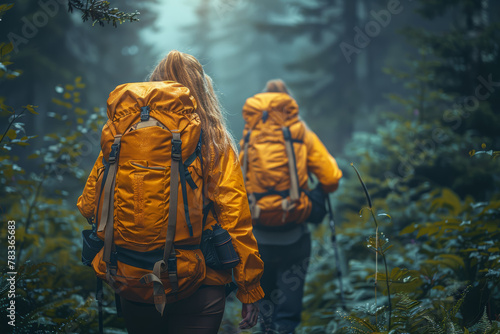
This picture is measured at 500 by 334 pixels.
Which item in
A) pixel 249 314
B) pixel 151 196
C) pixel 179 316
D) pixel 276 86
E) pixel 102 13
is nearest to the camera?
pixel 151 196

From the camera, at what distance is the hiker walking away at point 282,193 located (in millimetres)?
3775

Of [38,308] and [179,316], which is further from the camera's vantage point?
[38,308]

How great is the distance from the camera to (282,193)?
3.82 meters

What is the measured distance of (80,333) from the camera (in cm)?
339

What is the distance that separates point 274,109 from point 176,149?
6.78 feet

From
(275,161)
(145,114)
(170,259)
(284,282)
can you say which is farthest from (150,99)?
(284,282)

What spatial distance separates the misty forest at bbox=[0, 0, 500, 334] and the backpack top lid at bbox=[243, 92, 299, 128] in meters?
0.50

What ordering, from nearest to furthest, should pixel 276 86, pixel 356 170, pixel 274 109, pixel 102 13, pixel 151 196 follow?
pixel 151 196 → pixel 356 170 → pixel 102 13 → pixel 274 109 → pixel 276 86

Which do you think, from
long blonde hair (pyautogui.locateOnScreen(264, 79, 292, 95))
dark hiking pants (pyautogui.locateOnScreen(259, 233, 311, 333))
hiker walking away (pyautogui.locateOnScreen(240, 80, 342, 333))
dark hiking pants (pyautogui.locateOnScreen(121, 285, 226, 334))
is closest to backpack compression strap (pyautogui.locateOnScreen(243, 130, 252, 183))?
hiker walking away (pyautogui.locateOnScreen(240, 80, 342, 333))

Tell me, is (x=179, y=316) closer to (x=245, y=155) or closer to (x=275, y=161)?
(x=275, y=161)

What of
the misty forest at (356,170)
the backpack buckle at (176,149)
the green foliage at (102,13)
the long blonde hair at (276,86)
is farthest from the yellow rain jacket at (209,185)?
the long blonde hair at (276,86)

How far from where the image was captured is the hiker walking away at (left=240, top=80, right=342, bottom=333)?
3.78 meters

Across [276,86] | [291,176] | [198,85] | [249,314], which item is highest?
[276,86]

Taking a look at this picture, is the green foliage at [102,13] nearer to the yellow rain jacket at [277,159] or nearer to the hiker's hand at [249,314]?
the yellow rain jacket at [277,159]
